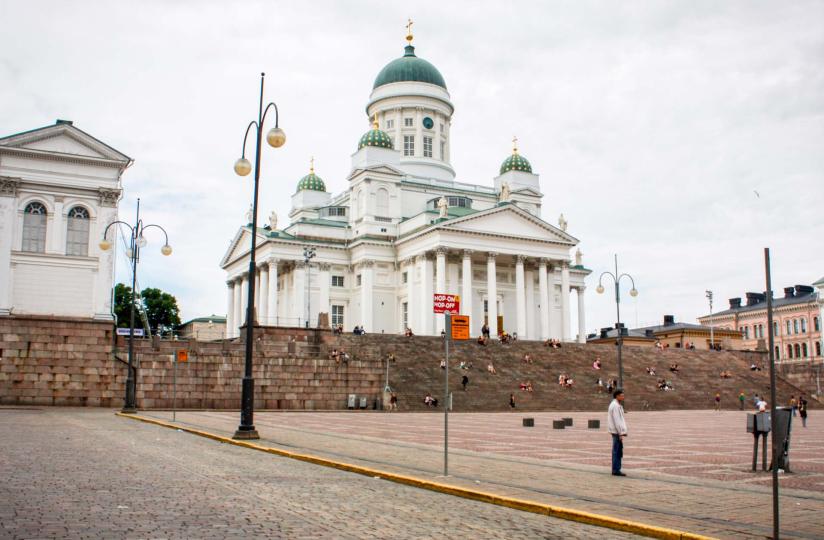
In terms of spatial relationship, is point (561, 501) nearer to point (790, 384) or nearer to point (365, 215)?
point (790, 384)

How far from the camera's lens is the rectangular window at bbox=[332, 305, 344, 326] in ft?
250

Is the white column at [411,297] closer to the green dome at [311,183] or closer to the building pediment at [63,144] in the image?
the green dome at [311,183]

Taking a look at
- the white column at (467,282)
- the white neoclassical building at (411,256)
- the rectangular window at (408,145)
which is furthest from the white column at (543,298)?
the rectangular window at (408,145)

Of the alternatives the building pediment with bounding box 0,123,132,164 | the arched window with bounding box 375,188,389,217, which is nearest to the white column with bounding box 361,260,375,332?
the arched window with bounding box 375,188,389,217

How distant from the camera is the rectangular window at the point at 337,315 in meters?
76.3

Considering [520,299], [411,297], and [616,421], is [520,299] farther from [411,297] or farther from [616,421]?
[616,421]

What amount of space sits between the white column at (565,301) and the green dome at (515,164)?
16.3m

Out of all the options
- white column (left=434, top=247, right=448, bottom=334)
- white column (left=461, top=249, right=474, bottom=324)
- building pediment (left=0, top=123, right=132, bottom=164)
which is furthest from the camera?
white column (left=461, top=249, right=474, bottom=324)

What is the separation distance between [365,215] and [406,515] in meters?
66.4

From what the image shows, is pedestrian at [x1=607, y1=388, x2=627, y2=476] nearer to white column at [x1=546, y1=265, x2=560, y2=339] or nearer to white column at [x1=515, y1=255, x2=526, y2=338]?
white column at [x1=515, y1=255, x2=526, y2=338]

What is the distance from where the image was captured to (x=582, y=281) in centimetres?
8862

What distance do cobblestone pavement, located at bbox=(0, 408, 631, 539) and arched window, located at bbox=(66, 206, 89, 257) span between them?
31.8 m

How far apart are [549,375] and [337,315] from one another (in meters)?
27.9

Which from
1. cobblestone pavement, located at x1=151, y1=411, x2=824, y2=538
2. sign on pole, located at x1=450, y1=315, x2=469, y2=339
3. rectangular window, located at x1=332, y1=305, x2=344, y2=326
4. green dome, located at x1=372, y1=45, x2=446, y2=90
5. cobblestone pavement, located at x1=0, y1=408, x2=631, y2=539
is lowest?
cobblestone pavement, located at x1=151, y1=411, x2=824, y2=538
